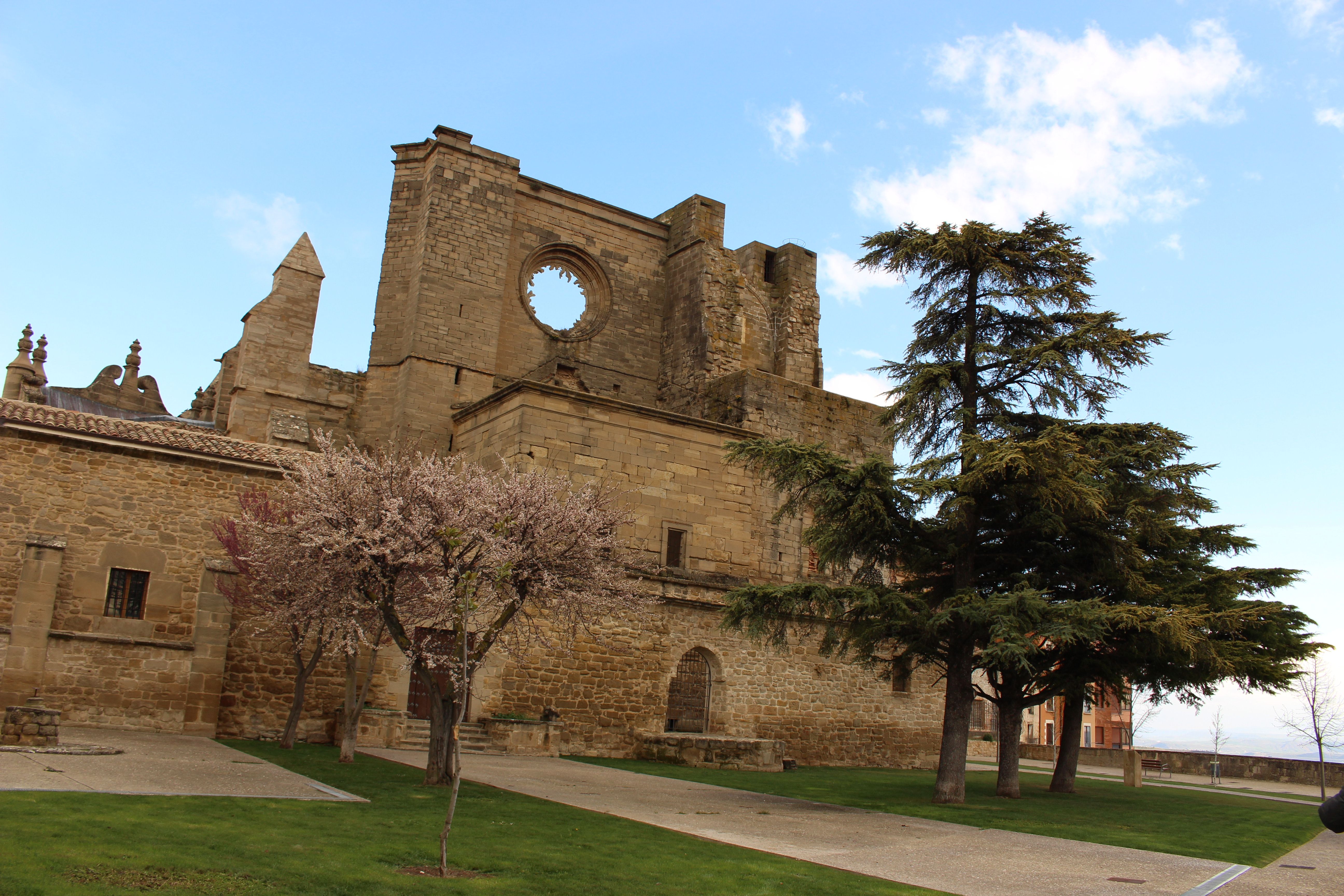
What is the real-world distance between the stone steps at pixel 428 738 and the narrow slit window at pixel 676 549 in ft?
16.8

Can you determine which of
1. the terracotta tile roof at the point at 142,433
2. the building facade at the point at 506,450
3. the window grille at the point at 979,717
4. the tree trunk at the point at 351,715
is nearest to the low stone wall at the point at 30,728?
the building facade at the point at 506,450

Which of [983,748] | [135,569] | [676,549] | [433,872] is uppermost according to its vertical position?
[676,549]

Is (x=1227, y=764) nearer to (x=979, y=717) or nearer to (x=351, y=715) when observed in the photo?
(x=979, y=717)

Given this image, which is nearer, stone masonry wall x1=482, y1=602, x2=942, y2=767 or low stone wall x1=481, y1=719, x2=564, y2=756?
low stone wall x1=481, y1=719, x2=564, y2=756

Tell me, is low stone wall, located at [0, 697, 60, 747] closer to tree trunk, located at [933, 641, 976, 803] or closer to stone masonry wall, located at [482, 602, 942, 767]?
stone masonry wall, located at [482, 602, 942, 767]

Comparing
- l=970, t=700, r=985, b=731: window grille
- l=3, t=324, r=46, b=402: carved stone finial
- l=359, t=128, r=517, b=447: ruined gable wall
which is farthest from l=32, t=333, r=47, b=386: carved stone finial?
l=970, t=700, r=985, b=731: window grille

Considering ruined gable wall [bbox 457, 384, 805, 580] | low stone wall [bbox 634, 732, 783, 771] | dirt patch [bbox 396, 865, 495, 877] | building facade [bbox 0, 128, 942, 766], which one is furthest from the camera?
ruined gable wall [bbox 457, 384, 805, 580]

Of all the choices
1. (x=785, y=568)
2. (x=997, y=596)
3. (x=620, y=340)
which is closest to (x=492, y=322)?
(x=620, y=340)

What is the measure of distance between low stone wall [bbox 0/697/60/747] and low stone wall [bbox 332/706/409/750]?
5019mm

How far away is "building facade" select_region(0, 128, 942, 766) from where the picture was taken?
50.0 ft

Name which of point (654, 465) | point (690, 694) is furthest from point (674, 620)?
point (654, 465)

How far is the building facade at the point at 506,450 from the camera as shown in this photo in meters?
15.2

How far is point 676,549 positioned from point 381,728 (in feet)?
22.0

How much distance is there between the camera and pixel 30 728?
37.8ft
